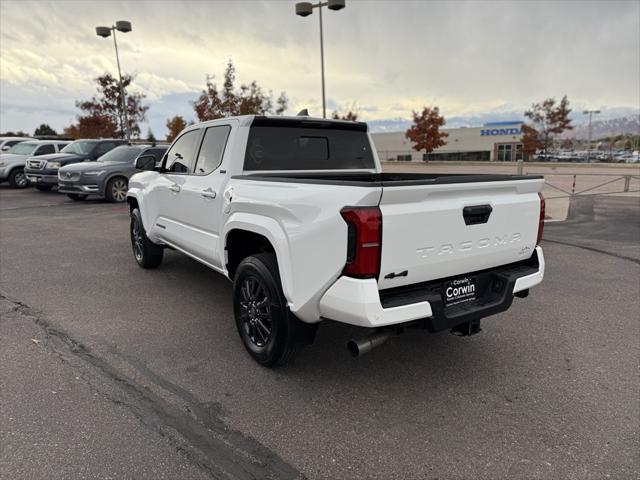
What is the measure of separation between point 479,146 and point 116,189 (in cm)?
6503

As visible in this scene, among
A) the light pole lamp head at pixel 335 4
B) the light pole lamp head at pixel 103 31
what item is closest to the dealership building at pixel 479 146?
the light pole lamp head at pixel 103 31

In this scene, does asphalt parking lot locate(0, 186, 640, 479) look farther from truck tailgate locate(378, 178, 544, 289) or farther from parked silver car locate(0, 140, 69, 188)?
parked silver car locate(0, 140, 69, 188)

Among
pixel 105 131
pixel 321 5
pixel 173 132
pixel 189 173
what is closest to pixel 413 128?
pixel 173 132

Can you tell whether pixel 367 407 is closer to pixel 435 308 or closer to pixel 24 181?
pixel 435 308

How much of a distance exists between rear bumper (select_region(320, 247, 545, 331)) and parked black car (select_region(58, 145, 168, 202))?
11691 millimetres

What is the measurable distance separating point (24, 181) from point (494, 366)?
2028 cm

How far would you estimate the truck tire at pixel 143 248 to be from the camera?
20.2 feet

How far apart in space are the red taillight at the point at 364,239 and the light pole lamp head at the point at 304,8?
14.2m

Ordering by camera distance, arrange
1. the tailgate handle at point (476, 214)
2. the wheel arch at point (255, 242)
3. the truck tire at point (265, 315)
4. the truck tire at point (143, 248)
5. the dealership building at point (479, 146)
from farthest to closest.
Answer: the dealership building at point (479, 146) < the truck tire at point (143, 248) < the truck tire at point (265, 315) < the wheel arch at point (255, 242) < the tailgate handle at point (476, 214)

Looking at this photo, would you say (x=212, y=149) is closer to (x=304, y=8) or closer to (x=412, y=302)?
(x=412, y=302)

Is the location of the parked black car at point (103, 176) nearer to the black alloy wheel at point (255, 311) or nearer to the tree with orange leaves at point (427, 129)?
the black alloy wheel at point (255, 311)

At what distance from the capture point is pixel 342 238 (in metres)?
2.63

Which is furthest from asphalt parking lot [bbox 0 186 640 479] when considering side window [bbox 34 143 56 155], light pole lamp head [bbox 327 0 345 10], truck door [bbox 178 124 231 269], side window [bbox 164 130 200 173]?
side window [bbox 34 143 56 155]

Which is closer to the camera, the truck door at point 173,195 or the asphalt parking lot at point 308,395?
the asphalt parking lot at point 308,395
